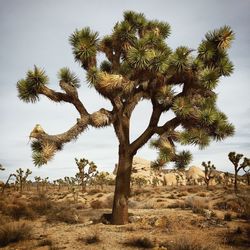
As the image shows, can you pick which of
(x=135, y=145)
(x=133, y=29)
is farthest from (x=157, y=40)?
(x=135, y=145)

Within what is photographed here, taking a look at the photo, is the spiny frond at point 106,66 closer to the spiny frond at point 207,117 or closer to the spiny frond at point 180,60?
the spiny frond at point 180,60

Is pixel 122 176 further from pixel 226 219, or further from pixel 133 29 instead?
pixel 133 29

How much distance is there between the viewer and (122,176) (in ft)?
32.2

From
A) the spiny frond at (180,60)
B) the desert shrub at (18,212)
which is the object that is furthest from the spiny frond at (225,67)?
the desert shrub at (18,212)

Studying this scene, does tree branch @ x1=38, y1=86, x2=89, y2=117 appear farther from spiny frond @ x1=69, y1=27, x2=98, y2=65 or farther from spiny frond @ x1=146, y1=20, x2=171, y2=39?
spiny frond @ x1=146, y1=20, x2=171, y2=39

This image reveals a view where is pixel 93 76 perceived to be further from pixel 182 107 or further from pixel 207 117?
pixel 207 117

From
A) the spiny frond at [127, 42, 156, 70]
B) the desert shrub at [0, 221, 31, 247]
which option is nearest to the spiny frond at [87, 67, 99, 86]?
the spiny frond at [127, 42, 156, 70]

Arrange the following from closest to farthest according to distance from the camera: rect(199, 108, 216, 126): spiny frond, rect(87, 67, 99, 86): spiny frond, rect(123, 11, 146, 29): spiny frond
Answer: rect(199, 108, 216, 126): spiny frond, rect(87, 67, 99, 86): spiny frond, rect(123, 11, 146, 29): spiny frond

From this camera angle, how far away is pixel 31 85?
29.8ft

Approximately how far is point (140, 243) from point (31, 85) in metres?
5.54

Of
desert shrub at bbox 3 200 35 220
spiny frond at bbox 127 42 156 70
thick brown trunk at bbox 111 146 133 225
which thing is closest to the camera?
spiny frond at bbox 127 42 156 70

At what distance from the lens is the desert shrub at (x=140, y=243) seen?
684 centimetres

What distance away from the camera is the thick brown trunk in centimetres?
960

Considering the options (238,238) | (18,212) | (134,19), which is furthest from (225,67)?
(18,212)
